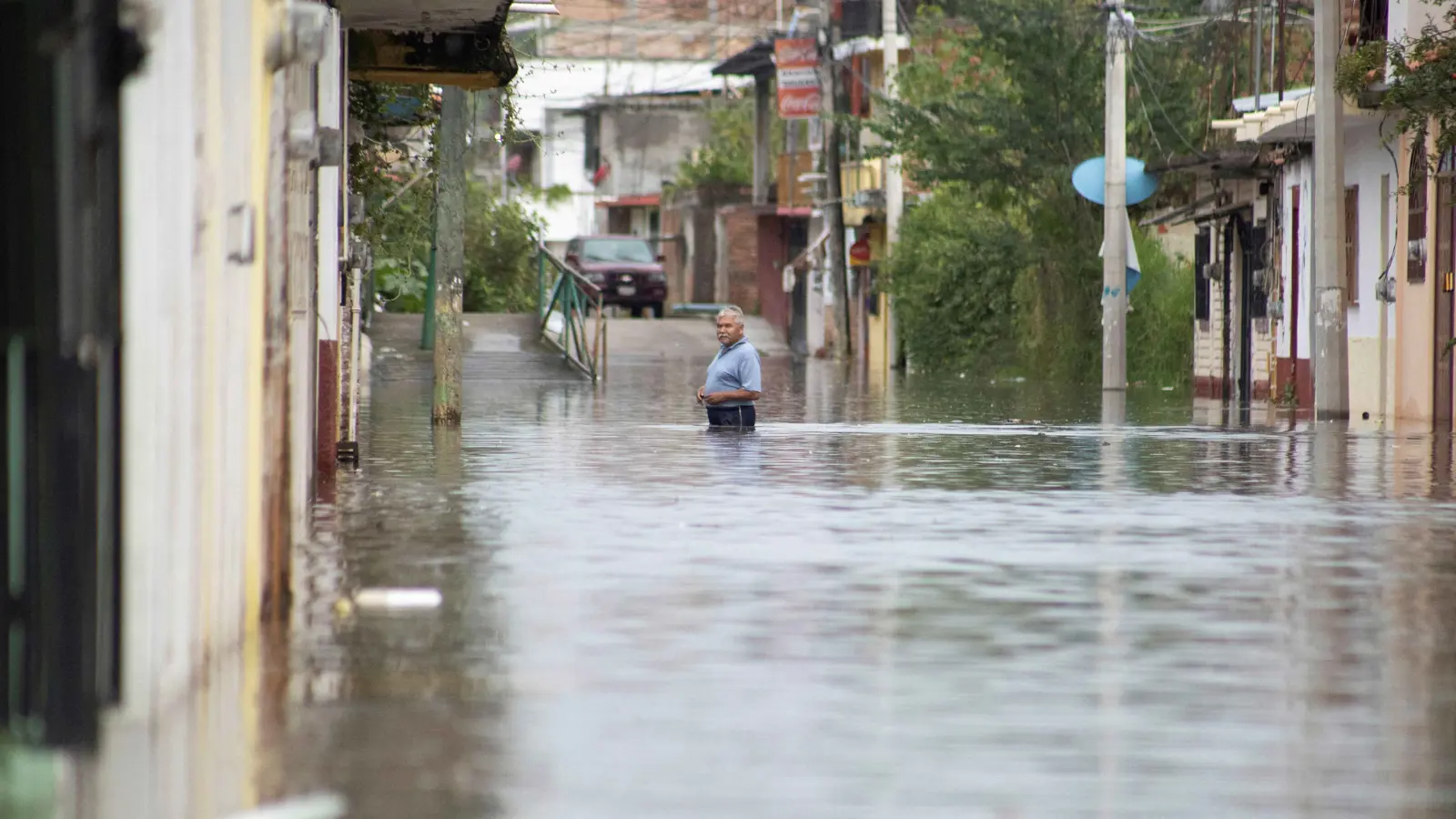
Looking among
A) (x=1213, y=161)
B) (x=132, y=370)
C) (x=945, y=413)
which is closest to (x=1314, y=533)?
(x=132, y=370)

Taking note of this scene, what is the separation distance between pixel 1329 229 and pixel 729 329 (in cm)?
822

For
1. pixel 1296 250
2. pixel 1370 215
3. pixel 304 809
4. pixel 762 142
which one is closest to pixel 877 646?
pixel 304 809

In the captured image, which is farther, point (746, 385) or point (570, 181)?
point (570, 181)

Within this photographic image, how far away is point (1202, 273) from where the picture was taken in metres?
42.9

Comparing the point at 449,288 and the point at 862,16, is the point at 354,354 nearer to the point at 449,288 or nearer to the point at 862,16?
the point at 449,288

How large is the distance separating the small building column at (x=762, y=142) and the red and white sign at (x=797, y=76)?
41.0 ft

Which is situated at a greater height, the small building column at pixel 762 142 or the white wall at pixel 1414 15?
the small building column at pixel 762 142

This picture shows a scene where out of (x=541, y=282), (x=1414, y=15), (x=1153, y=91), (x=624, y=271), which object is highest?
(x=1153, y=91)

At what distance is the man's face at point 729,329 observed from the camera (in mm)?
22281

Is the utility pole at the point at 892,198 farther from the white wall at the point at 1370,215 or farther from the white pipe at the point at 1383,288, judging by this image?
the white pipe at the point at 1383,288

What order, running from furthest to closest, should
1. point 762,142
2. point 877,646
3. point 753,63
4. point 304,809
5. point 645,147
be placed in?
point 645,147, point 762,142, point 753,63, point 877,646, point 304,809

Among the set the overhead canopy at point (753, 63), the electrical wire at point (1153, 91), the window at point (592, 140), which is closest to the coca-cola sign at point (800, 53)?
the overhead canopy at point (753, 63)

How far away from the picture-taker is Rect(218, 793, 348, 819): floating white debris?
5.64 metres

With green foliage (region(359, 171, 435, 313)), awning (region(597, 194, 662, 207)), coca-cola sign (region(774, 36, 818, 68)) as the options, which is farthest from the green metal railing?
awning (region(597, 194, 662, 207))
